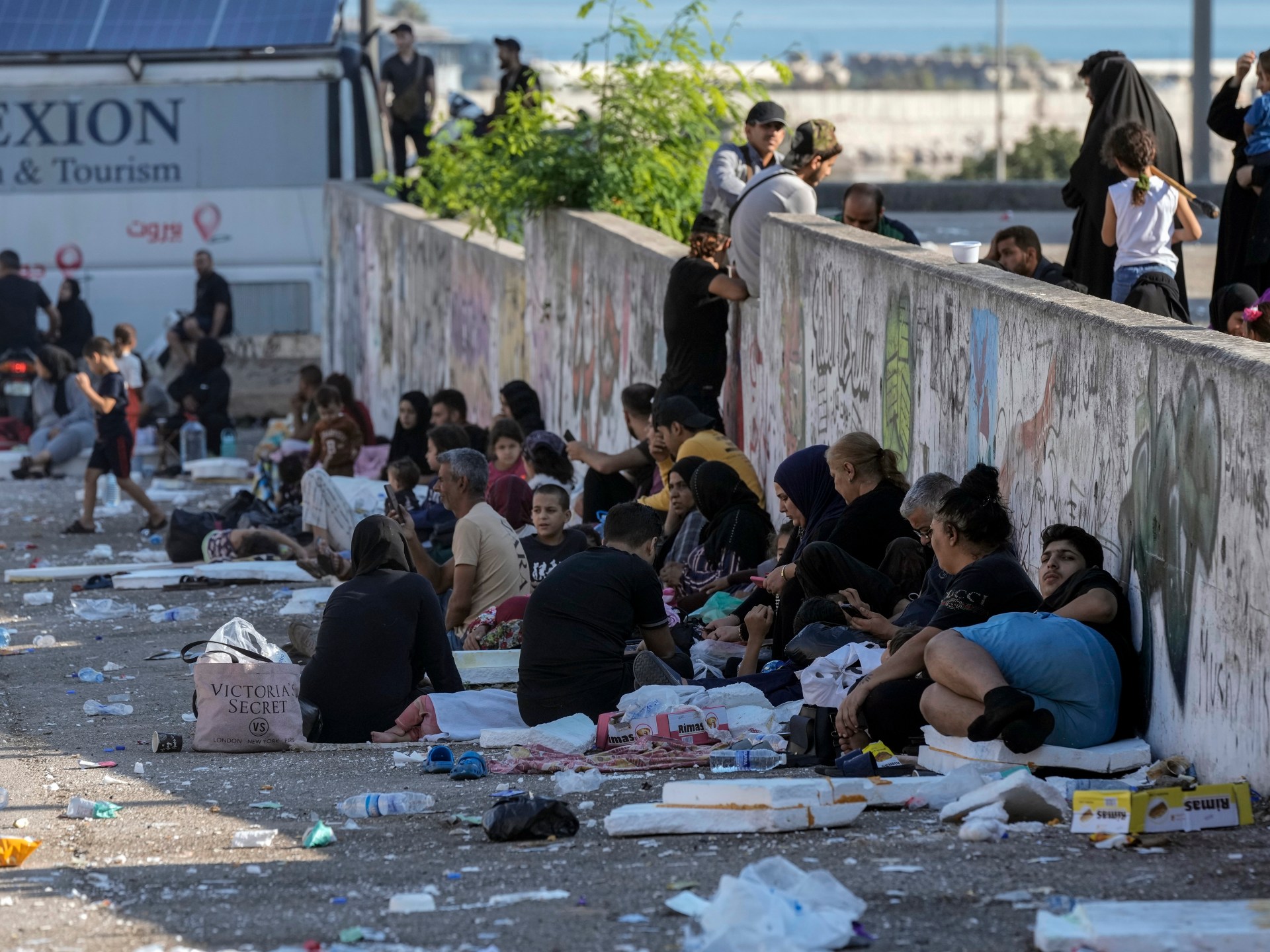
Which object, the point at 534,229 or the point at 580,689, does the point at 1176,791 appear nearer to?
the point at 580,689

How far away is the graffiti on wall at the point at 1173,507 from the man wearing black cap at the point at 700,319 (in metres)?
4.45

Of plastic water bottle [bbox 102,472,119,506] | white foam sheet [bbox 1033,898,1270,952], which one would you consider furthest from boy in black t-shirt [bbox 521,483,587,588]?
plastic water bottle [bbox 102,472,119,506]

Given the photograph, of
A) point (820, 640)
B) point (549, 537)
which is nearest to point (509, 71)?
point (549, 537)

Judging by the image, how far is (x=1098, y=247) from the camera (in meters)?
9.13

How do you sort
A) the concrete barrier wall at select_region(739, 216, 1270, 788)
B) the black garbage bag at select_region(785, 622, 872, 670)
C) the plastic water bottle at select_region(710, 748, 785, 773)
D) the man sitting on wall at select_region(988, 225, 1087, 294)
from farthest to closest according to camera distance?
the man sitting on wall at select_region(988, 225, 1087, 294) → the black garbage bag at select_region(785, 622, 872, 670) → the plastic water bottle at select_region(710, 748, 785, 773) → the concrete barrier wall at select_region(739, 216, 1270, 788)

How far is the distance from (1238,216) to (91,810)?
20.1 ft

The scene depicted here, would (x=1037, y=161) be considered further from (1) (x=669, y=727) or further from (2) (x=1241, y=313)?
(1) (x=669, y=727)

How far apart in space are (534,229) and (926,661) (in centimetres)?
878

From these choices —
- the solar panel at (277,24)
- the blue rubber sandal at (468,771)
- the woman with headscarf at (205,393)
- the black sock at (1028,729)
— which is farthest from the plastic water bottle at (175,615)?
the solar panel at (277,24)

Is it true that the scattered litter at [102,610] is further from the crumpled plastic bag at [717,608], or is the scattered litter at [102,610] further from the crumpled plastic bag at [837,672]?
the crumpled plastic bag at [837,672]

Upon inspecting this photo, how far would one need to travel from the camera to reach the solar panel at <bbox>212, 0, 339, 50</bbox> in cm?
1956

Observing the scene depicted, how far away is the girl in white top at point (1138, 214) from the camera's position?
8211 millimetres

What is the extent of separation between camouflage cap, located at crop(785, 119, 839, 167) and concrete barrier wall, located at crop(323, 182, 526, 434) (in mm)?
5039

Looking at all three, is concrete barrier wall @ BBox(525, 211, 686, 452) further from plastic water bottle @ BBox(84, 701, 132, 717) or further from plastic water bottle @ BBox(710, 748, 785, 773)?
plastic water bottle @ BBox(710, 748, 785, 773)
